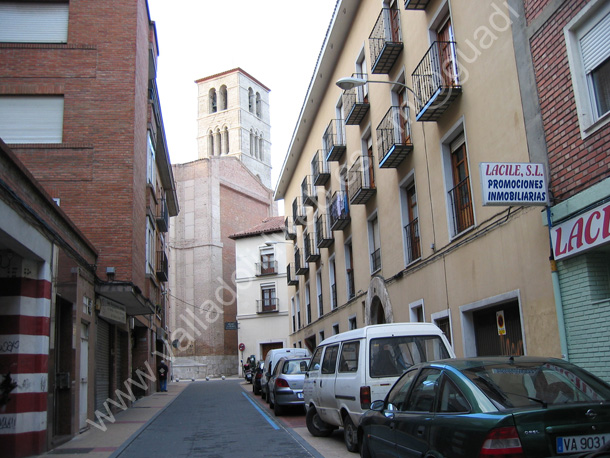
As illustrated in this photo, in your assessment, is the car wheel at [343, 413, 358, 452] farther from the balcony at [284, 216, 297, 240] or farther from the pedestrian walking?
the balcony at [284, 216, 297, 240]

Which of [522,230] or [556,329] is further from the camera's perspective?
[522,230]

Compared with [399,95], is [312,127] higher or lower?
higher

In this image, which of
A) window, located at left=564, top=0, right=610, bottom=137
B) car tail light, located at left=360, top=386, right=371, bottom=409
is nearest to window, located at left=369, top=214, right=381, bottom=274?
car tail light, located at left=360, top=386, right=371, bottom=409

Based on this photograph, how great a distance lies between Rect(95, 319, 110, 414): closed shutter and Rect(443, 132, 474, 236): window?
9989 mm

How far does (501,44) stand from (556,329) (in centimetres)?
501

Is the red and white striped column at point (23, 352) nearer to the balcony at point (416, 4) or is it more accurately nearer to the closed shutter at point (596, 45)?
the closed shutter at point (596, 45)

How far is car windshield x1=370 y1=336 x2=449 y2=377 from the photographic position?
900 centimetres

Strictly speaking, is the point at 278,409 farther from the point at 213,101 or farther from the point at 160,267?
the point at 213,101

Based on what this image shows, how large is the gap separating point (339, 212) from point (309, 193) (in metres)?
6.87

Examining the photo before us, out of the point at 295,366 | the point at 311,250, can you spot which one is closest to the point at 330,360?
the point at 295,366

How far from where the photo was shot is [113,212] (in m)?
17.0

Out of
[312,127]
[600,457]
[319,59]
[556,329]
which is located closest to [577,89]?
[556,329]

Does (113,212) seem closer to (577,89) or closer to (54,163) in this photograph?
(54,163)

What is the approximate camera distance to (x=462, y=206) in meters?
12.5
